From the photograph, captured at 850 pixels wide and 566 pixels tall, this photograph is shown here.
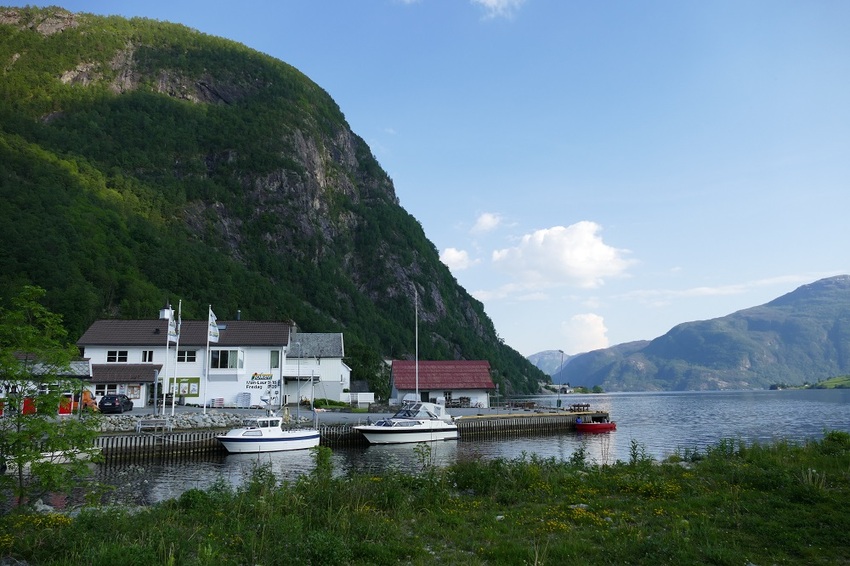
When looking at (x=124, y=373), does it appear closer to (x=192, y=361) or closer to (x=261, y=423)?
(x=192, y=361)

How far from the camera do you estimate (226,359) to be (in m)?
64.1

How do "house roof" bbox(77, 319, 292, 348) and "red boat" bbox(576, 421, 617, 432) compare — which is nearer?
"house roof" bbox(77, 319, 292, 348)

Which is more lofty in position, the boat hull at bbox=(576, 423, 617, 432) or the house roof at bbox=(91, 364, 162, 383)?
the house roof at bbox=(91, 364, 162, 383)

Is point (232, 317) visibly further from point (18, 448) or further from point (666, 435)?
point (18, 448)

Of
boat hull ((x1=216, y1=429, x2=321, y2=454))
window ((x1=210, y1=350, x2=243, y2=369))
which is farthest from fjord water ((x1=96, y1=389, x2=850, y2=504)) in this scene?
window ((x1=210, y1=350, x2=243, y2=369))

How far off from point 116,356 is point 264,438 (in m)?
28.0

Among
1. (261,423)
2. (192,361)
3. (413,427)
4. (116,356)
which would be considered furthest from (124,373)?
(413,427)

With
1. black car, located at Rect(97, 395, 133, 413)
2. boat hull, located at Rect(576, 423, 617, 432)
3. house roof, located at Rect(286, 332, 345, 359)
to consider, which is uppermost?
house roof, located at Rect(286, 332, 345, 359)

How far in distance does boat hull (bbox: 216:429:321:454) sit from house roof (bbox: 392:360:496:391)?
32.0m

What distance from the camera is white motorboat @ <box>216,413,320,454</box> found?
43281 mm

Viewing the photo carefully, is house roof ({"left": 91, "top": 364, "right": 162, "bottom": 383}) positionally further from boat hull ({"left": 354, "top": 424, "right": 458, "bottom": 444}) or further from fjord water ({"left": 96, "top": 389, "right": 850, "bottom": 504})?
boat hull ({"left": 354, "top": 424, "right": 458, "bottom": 444})

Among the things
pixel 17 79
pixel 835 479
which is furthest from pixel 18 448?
pixel 17 79

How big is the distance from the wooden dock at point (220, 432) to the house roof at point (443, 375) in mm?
11949

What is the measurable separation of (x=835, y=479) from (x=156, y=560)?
1841 centimetres
